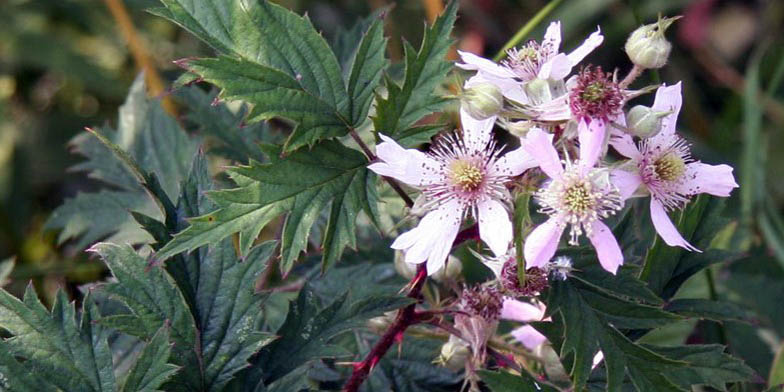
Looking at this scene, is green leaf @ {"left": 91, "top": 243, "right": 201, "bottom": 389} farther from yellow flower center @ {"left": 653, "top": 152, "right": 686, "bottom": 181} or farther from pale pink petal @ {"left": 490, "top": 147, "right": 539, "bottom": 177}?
yellow flower center @ {"left": 653, "top": 152, "right": 686, "bottom": 181}

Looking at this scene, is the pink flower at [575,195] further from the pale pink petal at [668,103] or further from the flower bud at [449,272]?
the flower bud at [449,272]

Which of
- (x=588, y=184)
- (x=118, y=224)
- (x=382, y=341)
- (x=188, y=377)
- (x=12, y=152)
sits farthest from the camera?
(x=12, y=152)

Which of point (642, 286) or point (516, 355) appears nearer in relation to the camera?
point (642, 286)

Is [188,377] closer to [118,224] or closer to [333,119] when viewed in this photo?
[333,119]

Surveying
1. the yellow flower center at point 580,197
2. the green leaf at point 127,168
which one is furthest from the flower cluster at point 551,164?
the green leaf at point 127,168

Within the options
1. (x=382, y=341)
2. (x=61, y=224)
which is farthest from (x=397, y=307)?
(x=61, y=224)
